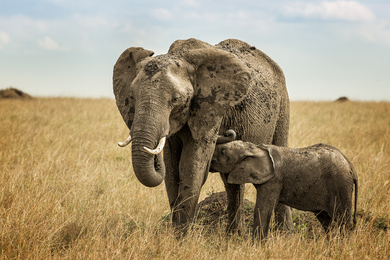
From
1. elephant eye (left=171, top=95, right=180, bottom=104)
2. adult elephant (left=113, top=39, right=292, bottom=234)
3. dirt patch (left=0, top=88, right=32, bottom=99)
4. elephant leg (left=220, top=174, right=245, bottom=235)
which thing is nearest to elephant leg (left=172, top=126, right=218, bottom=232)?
adult elephant (left=113, top=39, right=292, bottom=234)

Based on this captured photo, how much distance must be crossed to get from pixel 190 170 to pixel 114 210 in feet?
6.72

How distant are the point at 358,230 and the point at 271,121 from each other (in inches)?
71.9

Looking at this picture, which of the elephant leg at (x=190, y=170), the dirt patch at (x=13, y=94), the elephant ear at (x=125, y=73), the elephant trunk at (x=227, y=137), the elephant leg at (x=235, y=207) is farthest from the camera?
the dirt patch at (x=13, y=94)

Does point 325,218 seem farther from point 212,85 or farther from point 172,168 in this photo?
point 212,85

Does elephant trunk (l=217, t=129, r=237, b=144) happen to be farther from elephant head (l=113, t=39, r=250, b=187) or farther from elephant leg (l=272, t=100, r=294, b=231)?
elephant leg (l=272, t=100, r=294, b=231)

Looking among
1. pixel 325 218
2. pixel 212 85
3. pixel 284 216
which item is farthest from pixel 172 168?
pixel 284 216

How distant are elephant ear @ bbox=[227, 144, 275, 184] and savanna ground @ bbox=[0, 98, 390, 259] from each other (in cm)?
70

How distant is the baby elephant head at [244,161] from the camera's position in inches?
186

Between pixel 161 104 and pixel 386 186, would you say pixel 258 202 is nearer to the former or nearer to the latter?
pixel 161 104

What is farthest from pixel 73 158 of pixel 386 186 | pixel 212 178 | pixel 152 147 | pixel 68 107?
pixel 68 107

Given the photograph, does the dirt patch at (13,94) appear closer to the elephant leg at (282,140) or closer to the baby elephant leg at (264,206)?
the elephant leg at (282,140)

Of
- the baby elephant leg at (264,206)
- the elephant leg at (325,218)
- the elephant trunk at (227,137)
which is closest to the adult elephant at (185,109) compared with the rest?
the elephant trunk at (227,137)

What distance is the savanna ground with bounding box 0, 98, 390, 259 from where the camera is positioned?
4285 mm

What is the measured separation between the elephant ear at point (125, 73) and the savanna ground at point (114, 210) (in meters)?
1.43
